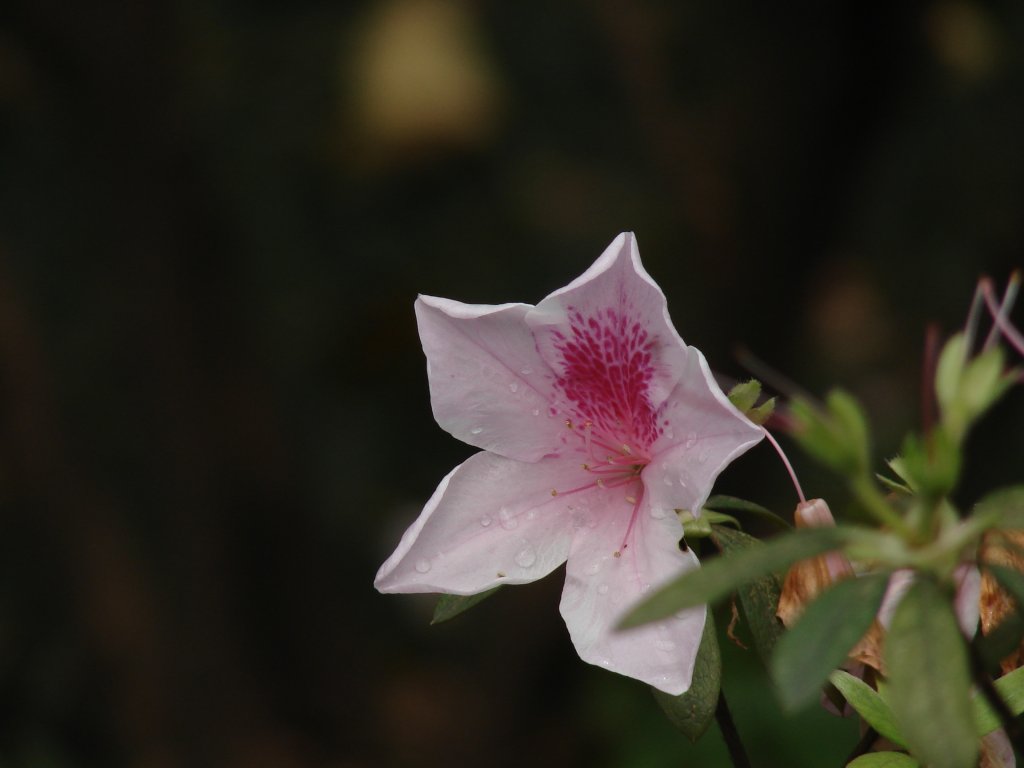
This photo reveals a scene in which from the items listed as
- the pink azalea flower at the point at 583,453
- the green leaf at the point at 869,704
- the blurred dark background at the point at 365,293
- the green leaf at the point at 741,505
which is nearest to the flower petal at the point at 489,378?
the pink azalea flower at the point at 583,453

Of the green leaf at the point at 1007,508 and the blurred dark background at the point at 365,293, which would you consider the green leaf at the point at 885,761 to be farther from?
the blurred dark background at the point at 365,293

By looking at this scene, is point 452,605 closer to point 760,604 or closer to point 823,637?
point 760,604

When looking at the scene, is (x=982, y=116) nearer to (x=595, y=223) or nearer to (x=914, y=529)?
(x=595, y=223)

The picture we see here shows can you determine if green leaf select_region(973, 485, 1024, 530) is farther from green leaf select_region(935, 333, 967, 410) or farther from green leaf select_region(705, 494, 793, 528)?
green leaf select_region(705, 494, 793, 528)

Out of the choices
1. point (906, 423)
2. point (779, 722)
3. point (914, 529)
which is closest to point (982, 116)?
point (906, 423)

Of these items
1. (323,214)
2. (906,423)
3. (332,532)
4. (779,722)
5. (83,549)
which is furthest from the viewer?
(323,214)
